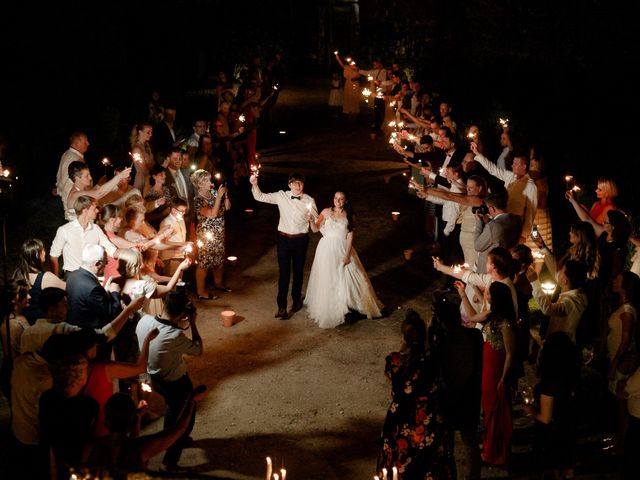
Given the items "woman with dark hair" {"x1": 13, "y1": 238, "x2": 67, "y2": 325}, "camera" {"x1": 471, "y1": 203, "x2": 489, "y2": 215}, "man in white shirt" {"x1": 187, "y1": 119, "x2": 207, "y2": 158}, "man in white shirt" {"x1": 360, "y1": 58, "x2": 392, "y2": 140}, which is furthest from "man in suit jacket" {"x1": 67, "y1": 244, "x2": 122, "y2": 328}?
"man in white shirt" {"x1": 360, "y1": 58, "x2": 392, "y2": 140}

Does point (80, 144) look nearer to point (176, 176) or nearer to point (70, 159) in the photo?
point (70, 159)

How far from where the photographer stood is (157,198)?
8.95 m

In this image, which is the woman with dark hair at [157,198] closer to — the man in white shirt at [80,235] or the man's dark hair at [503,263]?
the man in white shirt at [80,235]

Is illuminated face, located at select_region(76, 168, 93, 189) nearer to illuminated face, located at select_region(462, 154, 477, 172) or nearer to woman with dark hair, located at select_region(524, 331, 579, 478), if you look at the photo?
illuminated face, located at select_region(462, 154, 477, 172)

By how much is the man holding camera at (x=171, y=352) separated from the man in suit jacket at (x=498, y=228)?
3320 millimetres

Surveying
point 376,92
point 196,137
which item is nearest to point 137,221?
point 196,137

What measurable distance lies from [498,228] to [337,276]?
2226 mm

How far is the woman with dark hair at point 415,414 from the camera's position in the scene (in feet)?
16.5

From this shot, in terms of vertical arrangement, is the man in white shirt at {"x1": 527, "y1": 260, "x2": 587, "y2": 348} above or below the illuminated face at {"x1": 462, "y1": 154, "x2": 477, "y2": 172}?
below

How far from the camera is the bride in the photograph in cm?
870

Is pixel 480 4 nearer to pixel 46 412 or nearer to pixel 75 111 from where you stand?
pixel 75 111

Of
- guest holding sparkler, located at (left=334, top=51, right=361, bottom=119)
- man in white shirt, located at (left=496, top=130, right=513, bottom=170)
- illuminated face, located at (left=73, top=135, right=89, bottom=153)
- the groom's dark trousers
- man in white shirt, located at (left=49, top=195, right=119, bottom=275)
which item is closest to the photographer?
man in white shirt, located at (left=49, top=195, right=119, bottom=275)

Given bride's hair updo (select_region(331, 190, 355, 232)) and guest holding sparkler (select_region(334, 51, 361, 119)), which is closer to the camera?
bride's hair updo (select_region(331, 190, 355, 232))

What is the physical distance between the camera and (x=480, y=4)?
57.5 ft
